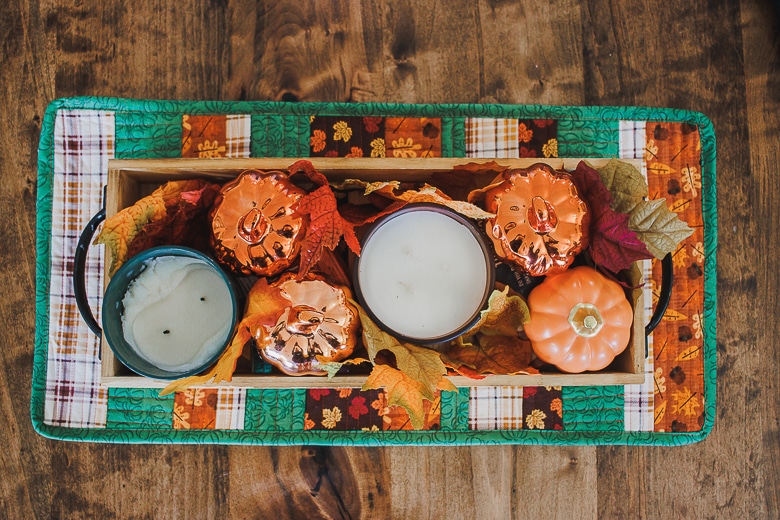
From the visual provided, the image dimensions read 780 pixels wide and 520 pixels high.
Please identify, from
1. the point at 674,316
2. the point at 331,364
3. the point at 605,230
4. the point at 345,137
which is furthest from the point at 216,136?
the point at 674,316

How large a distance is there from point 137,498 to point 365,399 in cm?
34

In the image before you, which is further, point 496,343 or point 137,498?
point 137,498

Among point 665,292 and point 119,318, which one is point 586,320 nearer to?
point 665,292

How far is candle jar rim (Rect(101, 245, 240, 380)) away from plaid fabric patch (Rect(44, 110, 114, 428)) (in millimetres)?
238

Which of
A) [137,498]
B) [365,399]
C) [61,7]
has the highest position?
[61,7]

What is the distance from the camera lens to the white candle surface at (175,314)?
1.53 feet

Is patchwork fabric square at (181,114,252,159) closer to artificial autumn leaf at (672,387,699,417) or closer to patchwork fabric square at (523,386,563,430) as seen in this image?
patchwork fabric square at (523,386,563,430)

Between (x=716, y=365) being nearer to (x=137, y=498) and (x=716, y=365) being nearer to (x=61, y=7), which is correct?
(x=137, y=498)

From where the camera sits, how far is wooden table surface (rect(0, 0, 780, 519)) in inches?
27.7

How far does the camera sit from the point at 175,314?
1.54 ft

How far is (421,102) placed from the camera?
0.73 m

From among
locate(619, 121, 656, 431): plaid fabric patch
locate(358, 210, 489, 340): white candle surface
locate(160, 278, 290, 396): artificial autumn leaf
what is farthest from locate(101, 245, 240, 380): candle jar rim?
locate(619, 121, 656, 431): plaid fabric patch

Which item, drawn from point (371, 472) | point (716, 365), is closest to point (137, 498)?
point (371, 472)

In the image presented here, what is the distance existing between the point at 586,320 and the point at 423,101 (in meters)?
0.39
